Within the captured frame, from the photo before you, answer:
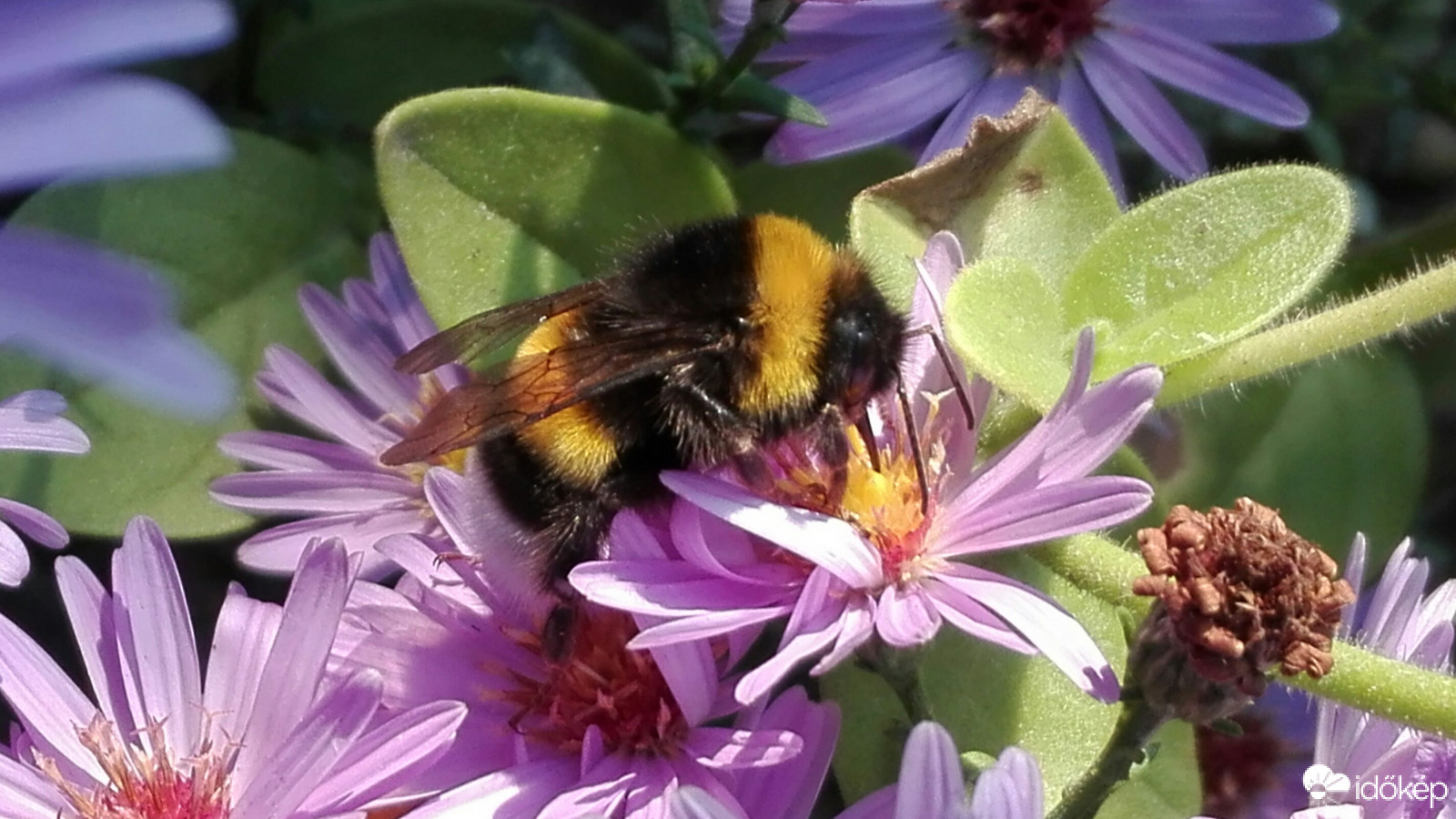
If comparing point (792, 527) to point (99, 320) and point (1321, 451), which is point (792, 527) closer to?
point (99, 320)

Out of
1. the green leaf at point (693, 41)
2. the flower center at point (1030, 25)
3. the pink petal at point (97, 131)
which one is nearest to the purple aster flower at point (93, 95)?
the pink petal at point (97, 131)

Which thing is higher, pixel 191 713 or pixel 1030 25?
pixel 1030 25

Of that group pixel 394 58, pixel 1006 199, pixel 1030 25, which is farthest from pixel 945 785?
pixel 394 58

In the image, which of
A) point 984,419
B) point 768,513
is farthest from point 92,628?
point 984,419

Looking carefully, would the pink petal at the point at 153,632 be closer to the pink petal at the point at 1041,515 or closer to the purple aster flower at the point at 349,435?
the purple aster flower at the point at 349,435

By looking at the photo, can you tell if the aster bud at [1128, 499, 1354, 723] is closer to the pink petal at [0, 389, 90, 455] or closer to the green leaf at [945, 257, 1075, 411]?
the green leaf at [945, 257, 1075, 411]
